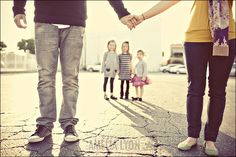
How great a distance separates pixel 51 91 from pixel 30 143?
490 millimetres

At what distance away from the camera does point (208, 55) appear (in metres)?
2.25

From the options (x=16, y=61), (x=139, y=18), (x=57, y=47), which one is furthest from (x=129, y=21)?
(x=16, y=61)

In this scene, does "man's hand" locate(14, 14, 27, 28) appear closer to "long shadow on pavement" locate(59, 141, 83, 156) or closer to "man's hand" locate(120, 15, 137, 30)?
"man's hand" locate(120, 15, 137, 30)

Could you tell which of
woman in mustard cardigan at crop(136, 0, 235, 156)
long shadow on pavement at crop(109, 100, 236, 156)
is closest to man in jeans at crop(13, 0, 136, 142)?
woman in mustard cardigan at crop(136, 0, 235, 156)

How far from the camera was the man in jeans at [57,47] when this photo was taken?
252cm

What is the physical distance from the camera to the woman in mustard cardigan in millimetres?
2018

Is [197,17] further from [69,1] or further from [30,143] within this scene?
[30,143]

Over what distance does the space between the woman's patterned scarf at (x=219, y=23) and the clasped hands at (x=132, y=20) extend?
0.51 meters

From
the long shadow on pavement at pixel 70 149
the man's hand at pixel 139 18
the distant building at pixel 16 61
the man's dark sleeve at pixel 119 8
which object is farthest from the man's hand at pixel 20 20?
the distant building at pixel 16 61

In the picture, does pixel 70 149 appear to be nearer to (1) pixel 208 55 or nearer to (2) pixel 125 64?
(1) pixel 208 55

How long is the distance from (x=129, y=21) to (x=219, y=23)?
77 cm

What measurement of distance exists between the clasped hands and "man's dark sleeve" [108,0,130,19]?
0.06 metres

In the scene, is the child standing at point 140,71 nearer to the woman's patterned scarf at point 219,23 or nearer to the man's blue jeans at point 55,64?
the man's blue jeans at point 55,64

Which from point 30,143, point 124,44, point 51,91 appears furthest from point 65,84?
point 124,44
